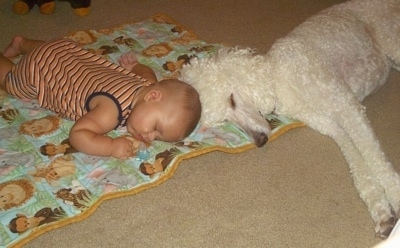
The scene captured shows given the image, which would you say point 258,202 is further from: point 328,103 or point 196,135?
point 328,103

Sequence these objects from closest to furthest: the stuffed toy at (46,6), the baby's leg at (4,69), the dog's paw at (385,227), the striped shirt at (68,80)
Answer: the dog's paw at (385,227)
the striped shirt at (68,80)
the baby's leg at (4,69)
the stuffed toy at (46,6)

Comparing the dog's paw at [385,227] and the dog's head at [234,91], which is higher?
the dog's head at [234,91]

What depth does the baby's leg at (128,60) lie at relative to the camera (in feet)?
7.47

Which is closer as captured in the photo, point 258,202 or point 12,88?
Answer: point 258,202

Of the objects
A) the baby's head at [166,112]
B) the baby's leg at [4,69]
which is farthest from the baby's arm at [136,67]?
the baby's leg at [4,69]

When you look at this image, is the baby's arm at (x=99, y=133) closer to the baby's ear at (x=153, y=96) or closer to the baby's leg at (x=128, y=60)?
the baby's ear at (x=153, y=96)

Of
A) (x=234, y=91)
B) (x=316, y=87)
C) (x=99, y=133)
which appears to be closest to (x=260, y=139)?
(x=234, y=91)

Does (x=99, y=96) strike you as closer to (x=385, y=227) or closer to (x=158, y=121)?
(x=158, y=121)

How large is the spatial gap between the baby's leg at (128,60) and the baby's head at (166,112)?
484mm

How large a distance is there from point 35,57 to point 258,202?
106 centimetres

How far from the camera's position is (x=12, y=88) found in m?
2.03

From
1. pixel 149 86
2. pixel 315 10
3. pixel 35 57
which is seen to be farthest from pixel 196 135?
pixel 315 10

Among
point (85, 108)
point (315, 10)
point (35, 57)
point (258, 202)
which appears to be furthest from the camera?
point (315, 10)

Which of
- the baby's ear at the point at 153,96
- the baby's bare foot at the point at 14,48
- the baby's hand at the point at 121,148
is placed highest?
the baby's ear at the point at 153,96
